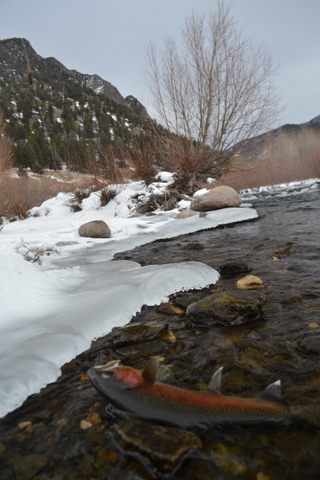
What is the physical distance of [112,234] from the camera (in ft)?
20.2

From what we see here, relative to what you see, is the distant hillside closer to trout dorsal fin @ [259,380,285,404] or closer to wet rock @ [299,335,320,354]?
wet rock @ [299,335,320,354]

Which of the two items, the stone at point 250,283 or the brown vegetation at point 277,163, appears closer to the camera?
the stone at point 250,283

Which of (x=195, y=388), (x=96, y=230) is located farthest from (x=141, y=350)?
(x=96, y=230)

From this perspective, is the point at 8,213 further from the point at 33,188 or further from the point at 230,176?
the point at 230,176

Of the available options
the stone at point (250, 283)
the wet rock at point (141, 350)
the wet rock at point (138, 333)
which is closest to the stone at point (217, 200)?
the stone at point (250, 283)

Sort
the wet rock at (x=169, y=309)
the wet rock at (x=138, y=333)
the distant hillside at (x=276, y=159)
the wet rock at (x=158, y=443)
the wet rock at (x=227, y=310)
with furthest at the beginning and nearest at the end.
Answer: the distant hillside at (x=276, y=159) < the wet rock at (x=169, y=309) < the wet rock at (x=227, y=310) < the wet rock at (x=138, y=333) < the wet rock at (x=158, y=443)

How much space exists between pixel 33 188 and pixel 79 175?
2.41 meters

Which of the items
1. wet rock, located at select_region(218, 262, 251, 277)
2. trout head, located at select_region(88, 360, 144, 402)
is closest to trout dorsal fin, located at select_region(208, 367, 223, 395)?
trout head, located at select_region(88, 360, 144, 402)

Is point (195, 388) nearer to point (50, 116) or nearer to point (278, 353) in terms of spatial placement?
point (278, 353)

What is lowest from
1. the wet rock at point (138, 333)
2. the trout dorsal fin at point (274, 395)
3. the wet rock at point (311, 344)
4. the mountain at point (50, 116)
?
the wet rock at point (311, 344)

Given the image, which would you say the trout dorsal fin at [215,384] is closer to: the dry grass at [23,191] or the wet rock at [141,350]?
the wet rock at [141,350]

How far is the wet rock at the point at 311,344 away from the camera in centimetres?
137

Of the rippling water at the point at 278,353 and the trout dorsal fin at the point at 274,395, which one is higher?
the trout dorsal fin at the point at 274,395

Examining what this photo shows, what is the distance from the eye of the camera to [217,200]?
25.7 feet
